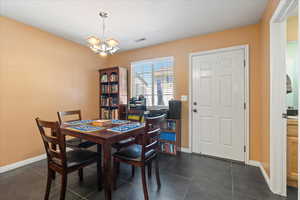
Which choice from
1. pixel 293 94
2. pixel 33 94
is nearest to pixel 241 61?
pixel 293 94

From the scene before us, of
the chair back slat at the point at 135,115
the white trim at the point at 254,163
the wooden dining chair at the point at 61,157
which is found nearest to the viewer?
the wooden dining chair at the point at 61,157

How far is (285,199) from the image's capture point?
5.12ft

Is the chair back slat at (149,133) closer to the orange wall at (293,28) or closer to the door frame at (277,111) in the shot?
the door frame at (277,111)

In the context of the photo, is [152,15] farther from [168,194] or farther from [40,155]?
[40,155]

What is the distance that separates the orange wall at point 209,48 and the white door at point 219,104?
0.15 meters

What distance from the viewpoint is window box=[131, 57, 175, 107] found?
321cm

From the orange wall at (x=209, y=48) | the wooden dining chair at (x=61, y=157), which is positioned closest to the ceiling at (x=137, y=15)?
the orange wall at (x=209, y=48)

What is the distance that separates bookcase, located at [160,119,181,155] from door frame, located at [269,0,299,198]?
1475mm

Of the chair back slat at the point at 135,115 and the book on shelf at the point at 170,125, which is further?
the book on shelf at the point at 170,125

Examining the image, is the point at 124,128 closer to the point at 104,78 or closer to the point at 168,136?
the point at 168,136

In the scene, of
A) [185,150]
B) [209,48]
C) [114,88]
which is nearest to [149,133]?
[185,150]

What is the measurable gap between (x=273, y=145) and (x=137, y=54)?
3221mm

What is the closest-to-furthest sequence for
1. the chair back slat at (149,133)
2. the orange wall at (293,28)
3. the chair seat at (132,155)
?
the chair back slat at (149,133) → the chair seat at (132,155) → the orange wall at (293,28)

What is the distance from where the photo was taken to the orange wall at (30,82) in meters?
2.19
